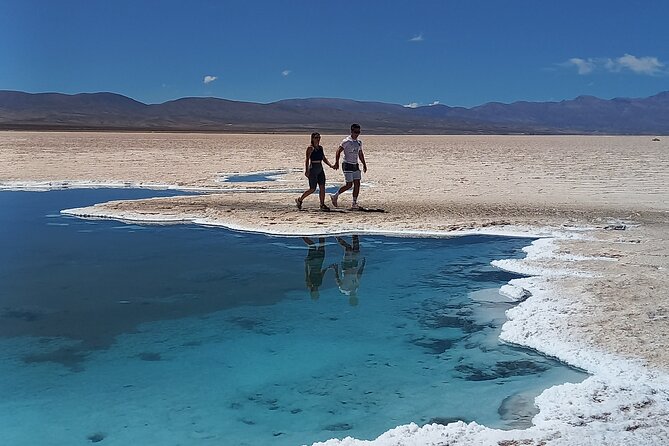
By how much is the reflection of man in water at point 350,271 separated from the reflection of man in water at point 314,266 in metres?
0.21

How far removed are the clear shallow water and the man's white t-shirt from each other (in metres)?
2.84

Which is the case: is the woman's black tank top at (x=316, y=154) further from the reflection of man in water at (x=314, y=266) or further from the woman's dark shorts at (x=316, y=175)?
the reflection of man in water at (x=314, y=266)

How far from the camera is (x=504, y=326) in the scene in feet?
20.3

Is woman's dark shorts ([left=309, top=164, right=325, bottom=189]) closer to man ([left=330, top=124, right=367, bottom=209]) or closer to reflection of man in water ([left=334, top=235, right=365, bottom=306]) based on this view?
man ([left=330, top=124, right=367, bottom=209])

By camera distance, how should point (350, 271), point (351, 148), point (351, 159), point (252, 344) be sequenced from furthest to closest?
point (351, 159), point (351, 148), point (350, 271), point (252, 344)

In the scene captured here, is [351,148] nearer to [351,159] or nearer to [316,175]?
[351,159]

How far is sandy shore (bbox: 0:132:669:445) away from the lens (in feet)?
14.5

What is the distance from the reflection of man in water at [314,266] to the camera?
25.6 feet

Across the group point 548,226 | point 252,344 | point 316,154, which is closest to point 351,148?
point 316,154

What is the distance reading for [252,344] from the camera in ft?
19.8

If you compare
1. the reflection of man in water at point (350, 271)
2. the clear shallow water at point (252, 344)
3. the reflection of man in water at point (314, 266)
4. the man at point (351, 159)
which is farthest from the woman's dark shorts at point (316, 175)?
the clear shallow water at point (252, 344)

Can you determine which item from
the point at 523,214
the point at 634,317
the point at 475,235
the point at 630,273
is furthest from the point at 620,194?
the point at 634,317

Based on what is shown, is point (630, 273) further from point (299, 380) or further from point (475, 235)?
point (299, 380)

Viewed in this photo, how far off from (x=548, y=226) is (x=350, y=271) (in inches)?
160
